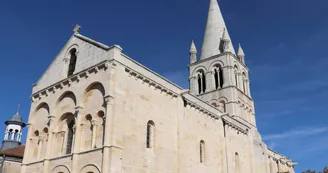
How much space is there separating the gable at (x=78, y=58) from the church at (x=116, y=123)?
0.07 m

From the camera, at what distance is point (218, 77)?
38.6m

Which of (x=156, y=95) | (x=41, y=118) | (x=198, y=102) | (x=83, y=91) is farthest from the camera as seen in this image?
(x=198, y=102)

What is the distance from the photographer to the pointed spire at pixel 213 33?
40750 mm

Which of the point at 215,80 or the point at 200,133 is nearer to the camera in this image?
the point at 200,133

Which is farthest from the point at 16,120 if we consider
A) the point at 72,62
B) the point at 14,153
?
the point at 72,62

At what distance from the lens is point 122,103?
707 inches

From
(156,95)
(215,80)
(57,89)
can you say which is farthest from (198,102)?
(215,80)

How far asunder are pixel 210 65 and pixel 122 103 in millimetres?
23350

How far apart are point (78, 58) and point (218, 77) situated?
2123 cm

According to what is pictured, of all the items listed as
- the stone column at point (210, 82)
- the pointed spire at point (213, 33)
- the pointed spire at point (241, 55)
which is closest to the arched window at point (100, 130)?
the stone column at point (210, 82)

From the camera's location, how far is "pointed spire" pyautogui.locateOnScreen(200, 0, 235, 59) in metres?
40.8

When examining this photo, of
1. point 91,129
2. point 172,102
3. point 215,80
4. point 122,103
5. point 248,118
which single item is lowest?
point 91,129

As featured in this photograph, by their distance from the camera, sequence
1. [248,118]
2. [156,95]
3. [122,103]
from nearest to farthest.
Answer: [122,103] < [156,95] < [248,118]

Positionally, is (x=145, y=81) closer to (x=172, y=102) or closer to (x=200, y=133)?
(x=172, y=102)
